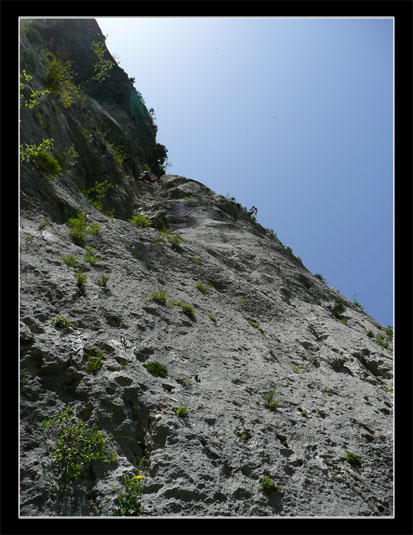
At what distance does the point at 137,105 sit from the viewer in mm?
36594

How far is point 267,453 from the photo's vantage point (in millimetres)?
6039

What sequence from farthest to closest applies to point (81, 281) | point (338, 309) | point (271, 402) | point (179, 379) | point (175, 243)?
point (338, 309) < point (175, 243) < point (81, 281) < point (271, 402) < point (179, 379)

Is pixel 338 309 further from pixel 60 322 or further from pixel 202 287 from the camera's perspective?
pixel 60 322

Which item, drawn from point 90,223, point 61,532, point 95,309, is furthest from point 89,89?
point 61,532

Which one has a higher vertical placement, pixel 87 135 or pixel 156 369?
pixel 87 135

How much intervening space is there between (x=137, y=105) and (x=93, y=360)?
35.3 meters

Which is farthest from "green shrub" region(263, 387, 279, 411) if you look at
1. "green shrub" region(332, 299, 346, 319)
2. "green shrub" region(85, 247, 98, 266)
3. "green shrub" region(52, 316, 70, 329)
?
"green shrub" region(332, 299, 346, 319)

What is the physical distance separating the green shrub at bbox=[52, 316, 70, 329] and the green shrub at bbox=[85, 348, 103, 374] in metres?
0.73

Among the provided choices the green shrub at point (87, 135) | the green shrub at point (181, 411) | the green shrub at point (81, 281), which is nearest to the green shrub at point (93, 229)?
the green shrub at point (81, 281)

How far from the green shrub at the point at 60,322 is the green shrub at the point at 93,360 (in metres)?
0.73

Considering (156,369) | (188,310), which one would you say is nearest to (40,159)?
(188,310)

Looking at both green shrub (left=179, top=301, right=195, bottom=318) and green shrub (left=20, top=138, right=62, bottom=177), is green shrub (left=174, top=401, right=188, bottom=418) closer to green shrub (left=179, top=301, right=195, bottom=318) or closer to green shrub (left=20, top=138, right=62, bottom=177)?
green shrub (left=179, top=301, right=195, bottom=318)

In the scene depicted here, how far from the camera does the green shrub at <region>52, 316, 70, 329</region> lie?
6887mm

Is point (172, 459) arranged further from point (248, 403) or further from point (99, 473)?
point (248, 403)
